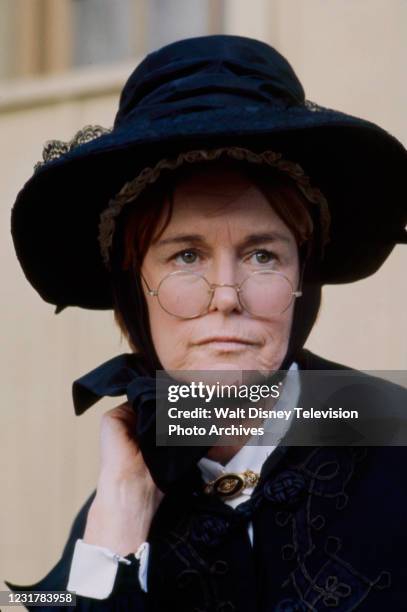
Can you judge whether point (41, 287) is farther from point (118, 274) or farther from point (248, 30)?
point (248, 30)

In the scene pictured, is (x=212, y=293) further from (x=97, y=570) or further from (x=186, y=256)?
(x=97, y=570)

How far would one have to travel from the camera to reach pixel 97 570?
155cm

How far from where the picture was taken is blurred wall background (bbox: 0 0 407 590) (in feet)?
8.29

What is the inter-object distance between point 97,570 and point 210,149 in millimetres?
606

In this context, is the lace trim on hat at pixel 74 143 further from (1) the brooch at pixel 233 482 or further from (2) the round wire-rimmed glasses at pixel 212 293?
(1) the brooch at pixel 233 482

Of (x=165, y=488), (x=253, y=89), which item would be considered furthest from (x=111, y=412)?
(x=253, y=89)

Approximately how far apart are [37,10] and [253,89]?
168 cm

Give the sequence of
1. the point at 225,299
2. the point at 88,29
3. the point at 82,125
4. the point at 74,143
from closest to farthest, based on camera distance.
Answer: the point at 225,299
the point at 74,143
the point at 82,125
the point at 88,29

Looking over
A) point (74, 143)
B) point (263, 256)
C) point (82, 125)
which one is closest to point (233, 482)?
point (263, 256)

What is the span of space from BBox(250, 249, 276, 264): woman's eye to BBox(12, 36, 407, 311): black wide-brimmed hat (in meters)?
0.13

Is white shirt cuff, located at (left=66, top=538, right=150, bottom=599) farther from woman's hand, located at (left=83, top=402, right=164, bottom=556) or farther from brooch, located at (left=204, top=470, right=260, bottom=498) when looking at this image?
brooch, located at (left=204, top=470, right=260, bottom=498)

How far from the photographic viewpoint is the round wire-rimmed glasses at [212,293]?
1564mm

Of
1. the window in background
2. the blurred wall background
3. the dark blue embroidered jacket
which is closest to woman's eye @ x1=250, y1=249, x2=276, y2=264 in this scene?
the dark blue embroidered jacket

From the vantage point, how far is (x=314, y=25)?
2.64 meters
